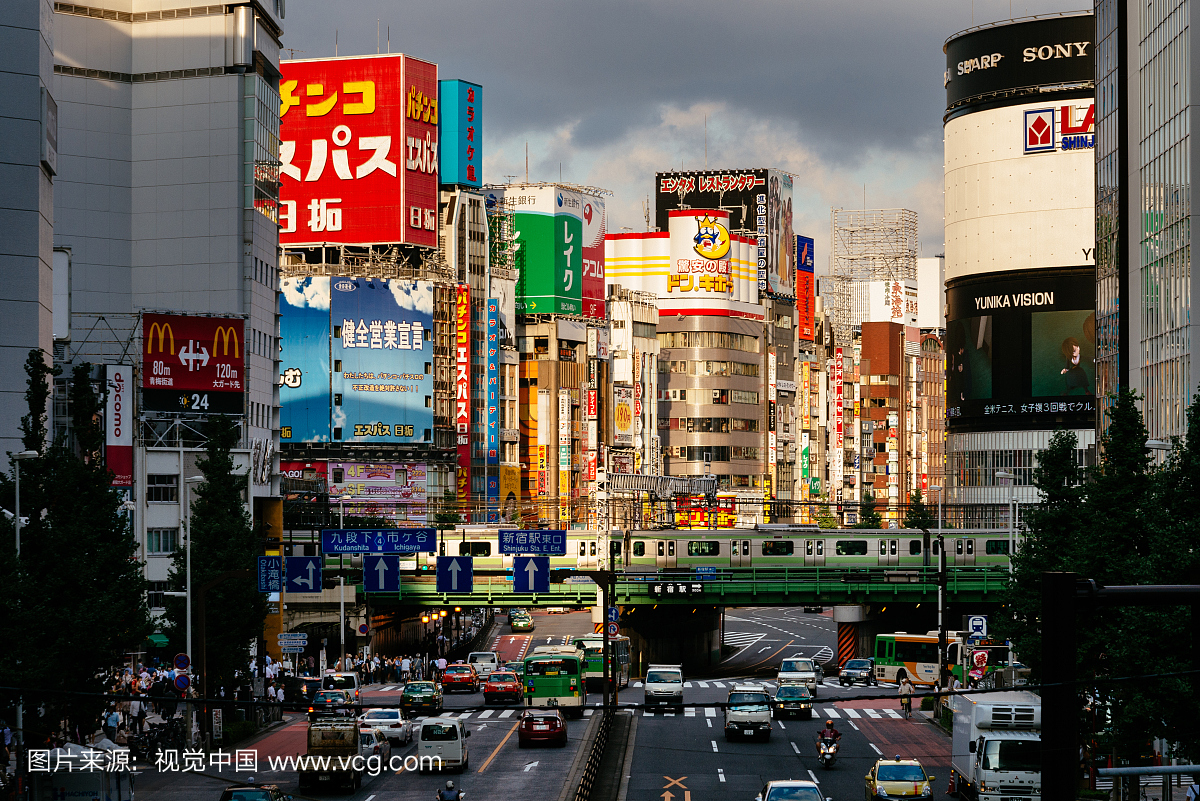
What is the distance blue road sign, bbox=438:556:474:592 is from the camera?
71.3 meters

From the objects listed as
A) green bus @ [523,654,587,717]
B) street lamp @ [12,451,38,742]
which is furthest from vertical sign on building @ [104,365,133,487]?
street lamp @ [12,451,38,742]

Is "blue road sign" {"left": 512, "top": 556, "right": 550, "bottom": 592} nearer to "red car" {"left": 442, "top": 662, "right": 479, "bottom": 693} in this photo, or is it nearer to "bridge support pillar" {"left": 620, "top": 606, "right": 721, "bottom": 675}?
"red car" {"left": 442, "top": 662, "right": 479, "bottom": 693}

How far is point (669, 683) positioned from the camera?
219 ft

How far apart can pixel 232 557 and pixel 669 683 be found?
18751mm

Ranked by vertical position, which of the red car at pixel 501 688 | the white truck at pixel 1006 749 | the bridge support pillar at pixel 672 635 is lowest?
the bridge support pillar at pixel 672 635

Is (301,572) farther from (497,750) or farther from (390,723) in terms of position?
(497,750)

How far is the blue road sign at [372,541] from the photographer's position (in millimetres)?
75000

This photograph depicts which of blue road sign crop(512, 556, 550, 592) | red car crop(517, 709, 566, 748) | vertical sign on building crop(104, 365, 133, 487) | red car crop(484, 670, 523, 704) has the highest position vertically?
vertical sign on building crop(104, 365, 133, 487)

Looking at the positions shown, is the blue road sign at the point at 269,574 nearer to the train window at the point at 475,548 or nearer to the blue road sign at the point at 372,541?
the blue road sign at the point at 372,541

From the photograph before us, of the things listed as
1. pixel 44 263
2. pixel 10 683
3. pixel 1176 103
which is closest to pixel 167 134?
pixel 44 263

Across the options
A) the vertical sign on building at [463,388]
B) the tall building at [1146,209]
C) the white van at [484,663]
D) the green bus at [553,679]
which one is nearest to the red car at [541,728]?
the green bus at [553,679]

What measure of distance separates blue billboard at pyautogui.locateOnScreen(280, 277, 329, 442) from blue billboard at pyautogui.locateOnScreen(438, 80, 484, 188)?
17787 millimetres

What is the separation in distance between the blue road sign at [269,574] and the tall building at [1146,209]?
110 feet

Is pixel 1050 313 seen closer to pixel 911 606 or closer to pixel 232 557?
pixel 911 606
